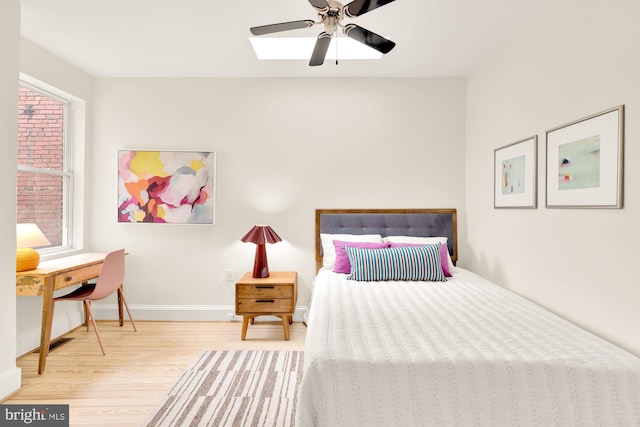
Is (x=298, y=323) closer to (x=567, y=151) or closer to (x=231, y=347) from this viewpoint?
(x=231, y=347)

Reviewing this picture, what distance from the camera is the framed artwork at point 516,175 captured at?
2.70 metres

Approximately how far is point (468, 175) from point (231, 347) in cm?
284

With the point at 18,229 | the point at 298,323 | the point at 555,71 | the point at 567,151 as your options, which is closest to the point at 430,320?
the point at 567,151

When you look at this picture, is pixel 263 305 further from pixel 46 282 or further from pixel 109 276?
pixel 46 282

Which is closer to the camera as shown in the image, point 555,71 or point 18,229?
point 555,71

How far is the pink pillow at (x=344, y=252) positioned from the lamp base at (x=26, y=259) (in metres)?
2.39

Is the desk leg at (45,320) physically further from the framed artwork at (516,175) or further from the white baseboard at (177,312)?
the framed artwork at (516,175)

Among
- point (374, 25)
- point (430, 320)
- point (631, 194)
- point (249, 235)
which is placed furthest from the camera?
point (249, 235)

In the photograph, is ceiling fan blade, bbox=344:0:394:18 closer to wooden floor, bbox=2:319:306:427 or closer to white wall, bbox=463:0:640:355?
white wall, bbox=463:0:640:355

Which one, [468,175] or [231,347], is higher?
[468,175]

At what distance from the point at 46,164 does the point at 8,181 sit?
119 cm

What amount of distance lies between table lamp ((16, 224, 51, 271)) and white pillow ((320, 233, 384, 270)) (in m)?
2.35

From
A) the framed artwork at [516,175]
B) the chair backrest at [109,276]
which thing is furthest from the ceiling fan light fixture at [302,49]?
the chair backrest at [109,276]

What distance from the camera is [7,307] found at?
8.14ft
